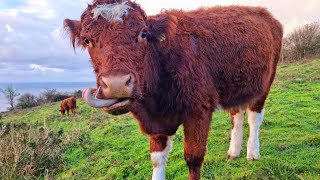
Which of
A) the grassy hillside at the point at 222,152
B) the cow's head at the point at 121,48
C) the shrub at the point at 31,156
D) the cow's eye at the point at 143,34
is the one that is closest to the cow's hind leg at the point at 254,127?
the grassy hillside at the point at 222,152

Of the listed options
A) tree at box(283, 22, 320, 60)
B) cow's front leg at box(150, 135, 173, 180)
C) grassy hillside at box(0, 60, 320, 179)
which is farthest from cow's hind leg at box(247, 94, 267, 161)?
tree at box(283, 22, 320, 60)

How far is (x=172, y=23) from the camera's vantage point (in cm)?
414

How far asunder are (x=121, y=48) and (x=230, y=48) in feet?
6.92

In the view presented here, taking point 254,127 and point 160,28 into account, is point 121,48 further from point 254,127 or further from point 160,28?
point 254,127

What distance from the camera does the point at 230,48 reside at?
16.6 ft

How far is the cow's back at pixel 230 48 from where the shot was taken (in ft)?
15.3

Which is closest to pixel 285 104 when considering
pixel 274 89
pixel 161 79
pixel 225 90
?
pixel 274 89

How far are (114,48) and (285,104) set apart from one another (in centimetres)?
922

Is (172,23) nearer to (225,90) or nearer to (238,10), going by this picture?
(225,90)

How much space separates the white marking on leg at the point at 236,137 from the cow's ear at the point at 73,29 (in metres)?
3.45

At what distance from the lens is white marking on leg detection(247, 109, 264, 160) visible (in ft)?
19.4

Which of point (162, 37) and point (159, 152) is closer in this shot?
point (162, 37)

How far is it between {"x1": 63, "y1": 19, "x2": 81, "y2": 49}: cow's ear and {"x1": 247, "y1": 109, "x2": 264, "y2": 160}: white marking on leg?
3490mm

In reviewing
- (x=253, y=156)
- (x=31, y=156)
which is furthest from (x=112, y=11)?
(x=31, y=156)
